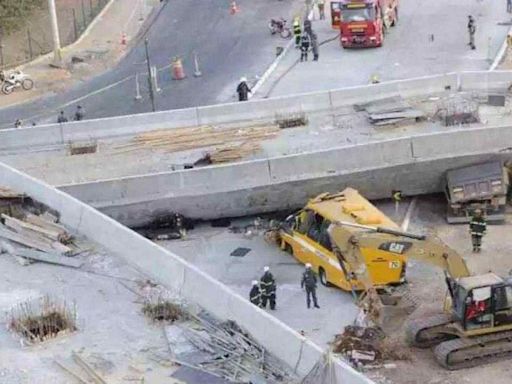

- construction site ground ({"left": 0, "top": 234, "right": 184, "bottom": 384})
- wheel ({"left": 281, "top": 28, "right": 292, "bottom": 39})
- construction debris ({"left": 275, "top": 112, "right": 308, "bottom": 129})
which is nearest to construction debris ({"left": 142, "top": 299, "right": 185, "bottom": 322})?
construction site ground ({"left": 0, "top": 234, "right": 184, "bottom": 384})

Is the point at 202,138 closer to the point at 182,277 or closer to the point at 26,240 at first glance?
the point at 26,240

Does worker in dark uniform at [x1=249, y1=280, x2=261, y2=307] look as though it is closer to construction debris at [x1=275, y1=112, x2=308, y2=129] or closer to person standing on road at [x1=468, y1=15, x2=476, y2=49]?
construction debris at [x1=275, y1=112, x2=308, y2=129]

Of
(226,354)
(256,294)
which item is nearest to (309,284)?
(256,294)

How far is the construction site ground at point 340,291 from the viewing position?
2320 cm

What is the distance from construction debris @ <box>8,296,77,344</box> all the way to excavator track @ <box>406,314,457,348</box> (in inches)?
270

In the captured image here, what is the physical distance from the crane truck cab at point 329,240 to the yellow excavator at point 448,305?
25 centimetres

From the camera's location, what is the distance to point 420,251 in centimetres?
2525

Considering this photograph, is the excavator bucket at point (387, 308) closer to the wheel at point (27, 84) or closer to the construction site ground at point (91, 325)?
the construction site ground at point (91, 325)

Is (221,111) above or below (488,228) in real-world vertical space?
above

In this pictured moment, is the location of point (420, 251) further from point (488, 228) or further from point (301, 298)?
point (488, 228)

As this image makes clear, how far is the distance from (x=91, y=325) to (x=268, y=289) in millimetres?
4565

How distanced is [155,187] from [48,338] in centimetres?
903

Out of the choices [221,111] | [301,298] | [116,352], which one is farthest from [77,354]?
[221,111]

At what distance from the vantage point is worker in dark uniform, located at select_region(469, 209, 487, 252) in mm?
28484
